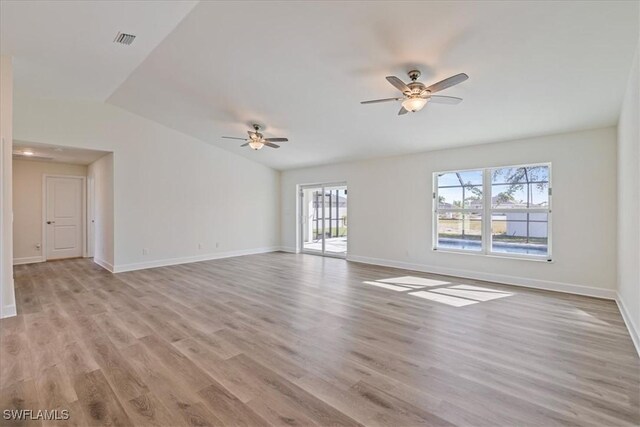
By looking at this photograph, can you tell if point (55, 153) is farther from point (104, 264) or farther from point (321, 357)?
point (321, 357)

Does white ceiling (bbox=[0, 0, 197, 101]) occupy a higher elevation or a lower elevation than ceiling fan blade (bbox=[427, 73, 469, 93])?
higher

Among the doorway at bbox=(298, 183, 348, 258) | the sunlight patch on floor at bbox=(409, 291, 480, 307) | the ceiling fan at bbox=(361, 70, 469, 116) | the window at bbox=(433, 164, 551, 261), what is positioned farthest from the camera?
the doorway at bbox=(298, 183, 348, 258)

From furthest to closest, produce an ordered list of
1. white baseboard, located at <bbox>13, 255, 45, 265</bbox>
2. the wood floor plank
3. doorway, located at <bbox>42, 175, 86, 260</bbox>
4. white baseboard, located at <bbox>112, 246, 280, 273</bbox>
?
doorway, located at <bbox>42, 175, 86, 260</bbox> → white baseboard, located at <bbox>13, 255, 45, 265</bbox> → white baseboard, located at <bbox>112, 246, 280, 273</bbox> → the wood floor plank

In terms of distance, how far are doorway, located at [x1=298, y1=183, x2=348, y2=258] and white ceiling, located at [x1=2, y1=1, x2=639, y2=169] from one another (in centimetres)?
302

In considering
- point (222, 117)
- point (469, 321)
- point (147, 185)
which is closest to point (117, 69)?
point (222, 117)

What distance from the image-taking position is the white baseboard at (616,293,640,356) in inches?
110

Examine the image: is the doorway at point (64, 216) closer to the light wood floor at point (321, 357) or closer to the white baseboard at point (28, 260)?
the white baseboard at point (28, 260)

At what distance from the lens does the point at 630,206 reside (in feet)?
10.5

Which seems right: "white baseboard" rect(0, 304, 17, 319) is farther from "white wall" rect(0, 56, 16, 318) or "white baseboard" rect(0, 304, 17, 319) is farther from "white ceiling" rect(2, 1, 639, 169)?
"white ceiling" rect(2, 1, 639, 169)

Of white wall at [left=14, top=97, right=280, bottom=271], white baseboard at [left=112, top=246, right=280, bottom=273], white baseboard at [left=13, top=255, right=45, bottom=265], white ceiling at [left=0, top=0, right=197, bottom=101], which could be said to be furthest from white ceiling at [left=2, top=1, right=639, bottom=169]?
white baseboard at [left=13, top=255, right=45, bottom=265]

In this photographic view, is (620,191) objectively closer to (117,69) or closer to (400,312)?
(400,312)

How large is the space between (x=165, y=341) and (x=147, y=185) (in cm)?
465

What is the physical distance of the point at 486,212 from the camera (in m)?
5.52

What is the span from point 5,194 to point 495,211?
7064mm
